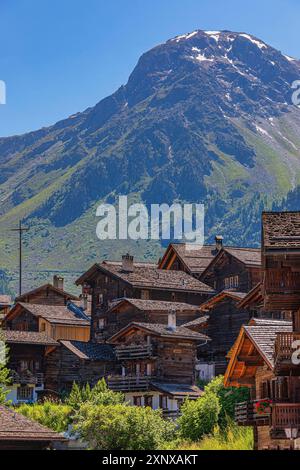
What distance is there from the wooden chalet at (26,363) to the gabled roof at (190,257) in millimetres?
18233

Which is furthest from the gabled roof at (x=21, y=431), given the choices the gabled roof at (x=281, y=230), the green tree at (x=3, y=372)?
the green tree at (x=3, y=372)

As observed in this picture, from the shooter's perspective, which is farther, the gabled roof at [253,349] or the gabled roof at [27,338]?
the gabled roof at [27,338]

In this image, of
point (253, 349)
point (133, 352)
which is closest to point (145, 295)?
point (133, 352)

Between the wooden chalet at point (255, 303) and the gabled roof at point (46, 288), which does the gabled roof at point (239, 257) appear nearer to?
the wooden chalet at point (255, 303)

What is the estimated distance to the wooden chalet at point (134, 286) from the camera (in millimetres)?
97625

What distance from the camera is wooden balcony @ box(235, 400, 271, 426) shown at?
1833 inches

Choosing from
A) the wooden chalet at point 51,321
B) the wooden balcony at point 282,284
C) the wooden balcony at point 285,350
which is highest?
the wooden balcony at point 282,284

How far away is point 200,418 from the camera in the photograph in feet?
201

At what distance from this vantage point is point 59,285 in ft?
409

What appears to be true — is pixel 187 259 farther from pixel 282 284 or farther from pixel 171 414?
pixel 282 284

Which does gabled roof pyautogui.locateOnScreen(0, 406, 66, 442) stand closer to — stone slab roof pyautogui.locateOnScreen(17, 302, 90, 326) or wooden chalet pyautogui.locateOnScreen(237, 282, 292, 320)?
wooden chalet pyautogui.locateOnScreen(237, 282, 292, 320)

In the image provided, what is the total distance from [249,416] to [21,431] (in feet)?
34.3
